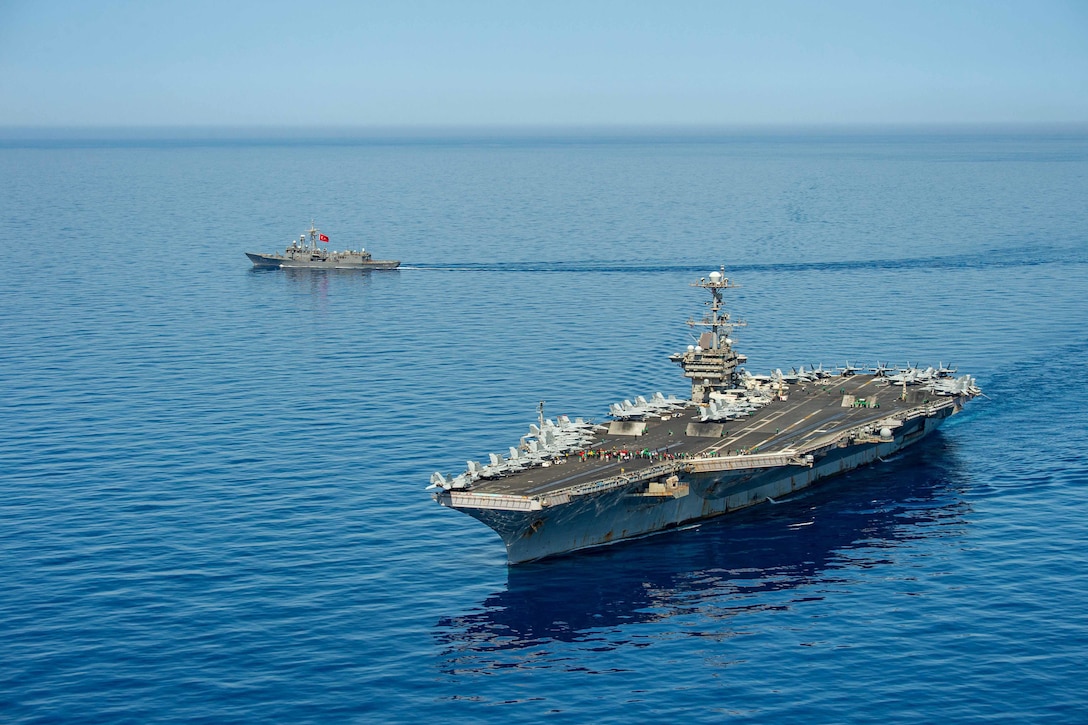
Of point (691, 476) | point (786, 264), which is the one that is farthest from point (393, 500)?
point (786, 264)

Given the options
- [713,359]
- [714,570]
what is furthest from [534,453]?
[713,359]

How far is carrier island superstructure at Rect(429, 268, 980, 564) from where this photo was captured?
5138cm

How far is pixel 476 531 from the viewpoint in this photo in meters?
55.4

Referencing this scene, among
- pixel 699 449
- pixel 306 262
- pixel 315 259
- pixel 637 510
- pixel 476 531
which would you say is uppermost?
pixel 315 259

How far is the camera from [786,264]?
419 ft

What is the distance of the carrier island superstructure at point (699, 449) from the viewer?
51375 millimetres

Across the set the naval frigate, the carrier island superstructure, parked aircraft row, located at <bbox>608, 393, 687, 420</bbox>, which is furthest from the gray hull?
the naval frigate

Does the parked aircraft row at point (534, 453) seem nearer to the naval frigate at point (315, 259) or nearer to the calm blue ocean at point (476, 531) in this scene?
the calm blue ocean at point (476, 531)

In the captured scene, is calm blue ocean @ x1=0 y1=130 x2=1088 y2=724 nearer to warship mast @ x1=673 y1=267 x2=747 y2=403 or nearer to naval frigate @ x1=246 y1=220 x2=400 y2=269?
warship mast @ x1=673 y1=267 x2=747 y2=403

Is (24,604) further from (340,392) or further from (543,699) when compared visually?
(340,392)

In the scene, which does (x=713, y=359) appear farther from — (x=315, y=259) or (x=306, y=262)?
(x=306, y=262)

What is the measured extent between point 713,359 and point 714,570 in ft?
72.9

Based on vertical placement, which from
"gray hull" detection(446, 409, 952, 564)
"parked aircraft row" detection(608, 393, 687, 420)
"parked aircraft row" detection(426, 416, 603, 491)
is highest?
"parked aircraft row" detection(608, 393, 687, 420)

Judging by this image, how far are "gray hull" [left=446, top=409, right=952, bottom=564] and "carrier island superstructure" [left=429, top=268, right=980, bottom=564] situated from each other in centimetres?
6
